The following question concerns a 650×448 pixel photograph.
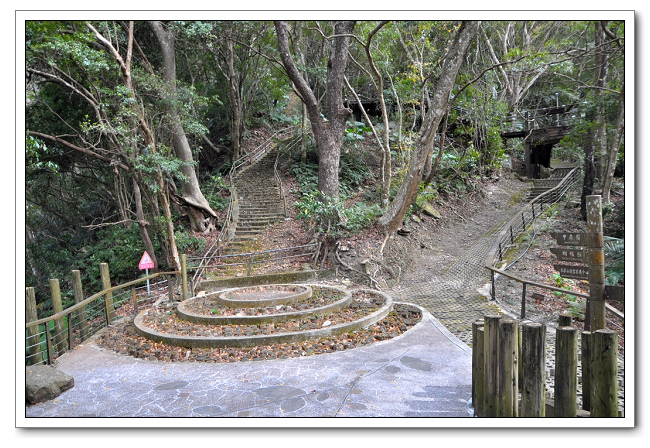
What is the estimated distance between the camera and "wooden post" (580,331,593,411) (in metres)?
2.83

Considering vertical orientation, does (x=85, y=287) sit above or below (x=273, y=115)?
below

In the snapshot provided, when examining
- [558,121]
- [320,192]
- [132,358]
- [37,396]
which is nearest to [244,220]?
[320,192]

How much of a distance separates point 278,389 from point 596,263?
11.0 feet

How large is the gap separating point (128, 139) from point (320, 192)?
212 inches

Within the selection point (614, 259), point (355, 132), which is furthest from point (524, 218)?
point (614, 259)

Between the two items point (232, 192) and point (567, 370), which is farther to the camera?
point (232, 192)

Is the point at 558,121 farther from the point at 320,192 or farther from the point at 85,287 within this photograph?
the point at 85,287

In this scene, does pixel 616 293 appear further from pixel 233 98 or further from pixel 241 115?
pixel 241 115

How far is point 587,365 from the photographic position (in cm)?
286

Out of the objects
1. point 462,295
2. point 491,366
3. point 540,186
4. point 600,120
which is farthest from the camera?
point 540,186

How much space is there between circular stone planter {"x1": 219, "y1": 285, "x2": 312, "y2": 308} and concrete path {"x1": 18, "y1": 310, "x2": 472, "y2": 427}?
2281 mm

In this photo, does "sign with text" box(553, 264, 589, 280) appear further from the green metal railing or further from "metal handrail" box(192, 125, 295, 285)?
"metal handrail" box(192, 125, 295, 285)

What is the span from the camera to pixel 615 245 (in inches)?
251
